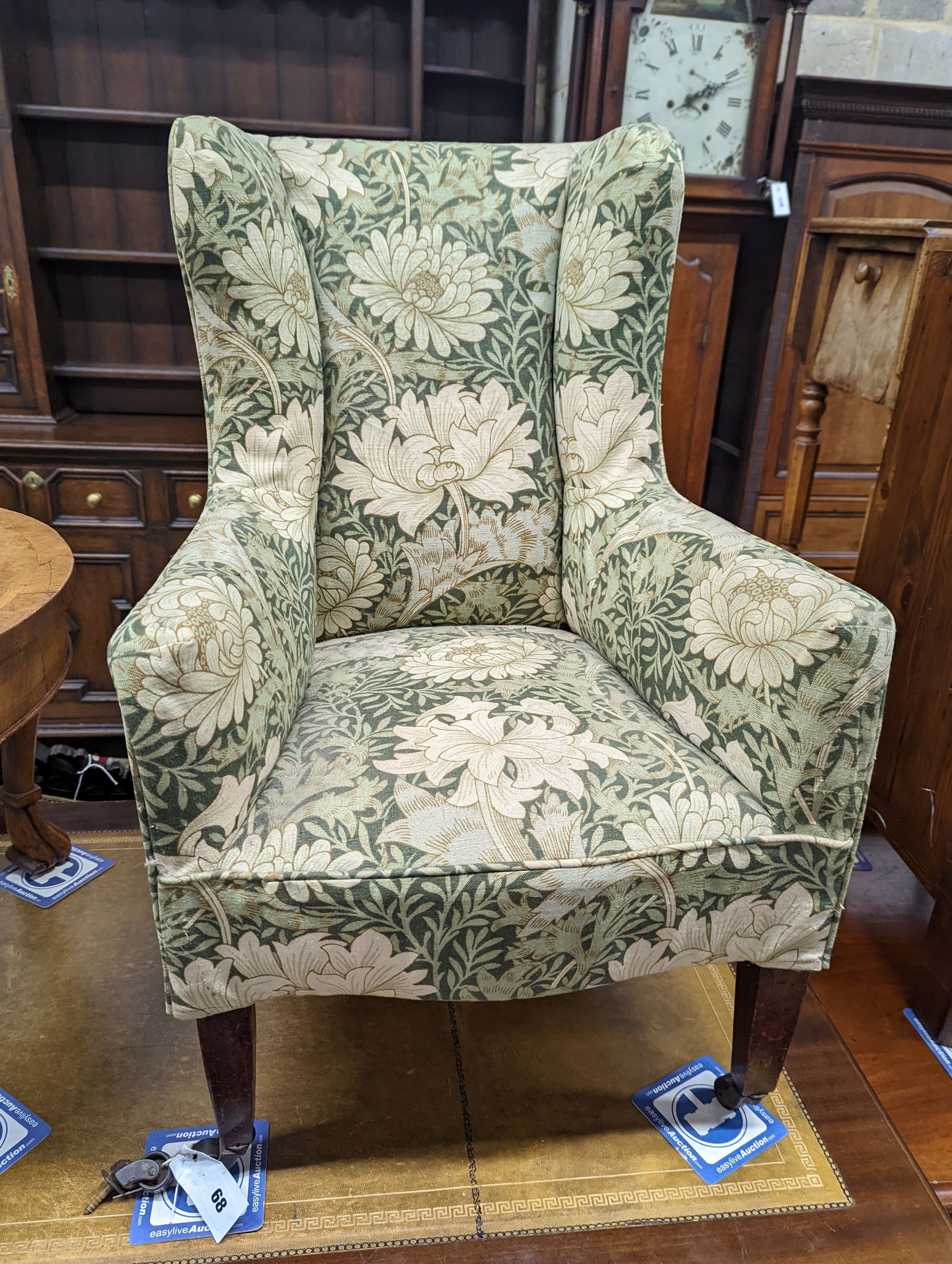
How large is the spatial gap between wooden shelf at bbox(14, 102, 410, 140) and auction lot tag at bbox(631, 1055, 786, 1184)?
70.1 inches

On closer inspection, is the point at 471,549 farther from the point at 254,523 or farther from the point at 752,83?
the point at 752,83

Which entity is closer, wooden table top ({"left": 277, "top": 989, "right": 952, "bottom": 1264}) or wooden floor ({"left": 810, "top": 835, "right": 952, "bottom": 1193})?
wooden table top ({"left": 277, "top": 989, "right": 952, "bottom": 1264})

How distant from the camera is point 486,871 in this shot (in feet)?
2.52

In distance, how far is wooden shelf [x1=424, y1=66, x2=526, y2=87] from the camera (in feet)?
5.87

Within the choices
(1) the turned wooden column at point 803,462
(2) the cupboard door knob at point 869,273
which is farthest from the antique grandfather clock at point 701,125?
(2) the cupboard door knob at point 869,273

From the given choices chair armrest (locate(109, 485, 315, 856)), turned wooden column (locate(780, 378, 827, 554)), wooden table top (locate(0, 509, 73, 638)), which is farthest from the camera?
turned wooden column (locate(780, 378, 827, 554))

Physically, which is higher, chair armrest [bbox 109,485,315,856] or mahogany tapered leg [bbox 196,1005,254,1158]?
chair armrest [bbox 109,485,315,856]

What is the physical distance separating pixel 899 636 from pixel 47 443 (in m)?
1.55

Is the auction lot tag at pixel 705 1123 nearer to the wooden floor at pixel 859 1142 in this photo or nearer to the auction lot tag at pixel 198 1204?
the wooden floor at pixel 859 1142

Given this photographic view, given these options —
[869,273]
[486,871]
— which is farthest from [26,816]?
[869,273]

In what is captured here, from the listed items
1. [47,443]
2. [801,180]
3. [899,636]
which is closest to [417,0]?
[801,180]

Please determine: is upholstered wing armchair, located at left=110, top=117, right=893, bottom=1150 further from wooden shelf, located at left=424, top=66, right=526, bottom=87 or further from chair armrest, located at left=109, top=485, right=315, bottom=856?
wooden shelf, located at left=424, top=66, right=526, bottom=87

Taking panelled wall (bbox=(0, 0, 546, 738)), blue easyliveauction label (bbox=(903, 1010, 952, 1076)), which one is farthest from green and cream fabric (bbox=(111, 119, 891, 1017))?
panelled wall (bbox=(0, 0, 546, 738))

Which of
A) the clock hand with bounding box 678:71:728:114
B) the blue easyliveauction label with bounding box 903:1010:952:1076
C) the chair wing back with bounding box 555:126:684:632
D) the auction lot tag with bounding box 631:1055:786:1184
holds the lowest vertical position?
the blue easyliveauction label with bounding box 903:1010:952:1076
